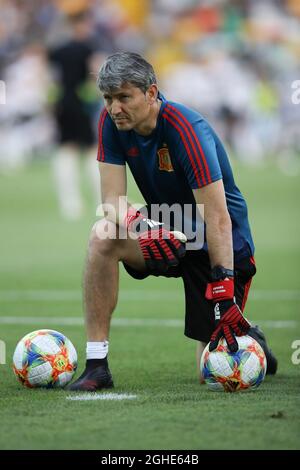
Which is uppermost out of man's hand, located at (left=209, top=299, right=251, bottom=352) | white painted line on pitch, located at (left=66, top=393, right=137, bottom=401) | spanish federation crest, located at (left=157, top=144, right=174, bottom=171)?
spanish federation crest, located at (left=157, top=144, right=174, bottom=171)

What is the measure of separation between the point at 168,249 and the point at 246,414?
51.8 inches

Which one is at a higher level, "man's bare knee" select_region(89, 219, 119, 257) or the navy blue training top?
the navy blue training top

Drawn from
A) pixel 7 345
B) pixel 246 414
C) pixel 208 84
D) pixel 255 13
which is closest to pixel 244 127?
pixel 208 84

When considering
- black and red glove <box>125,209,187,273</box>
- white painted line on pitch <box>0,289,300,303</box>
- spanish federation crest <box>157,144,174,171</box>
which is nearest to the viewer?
black and red glove <box>125,209,187,273</box>

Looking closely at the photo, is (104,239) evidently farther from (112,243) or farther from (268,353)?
(268,353)

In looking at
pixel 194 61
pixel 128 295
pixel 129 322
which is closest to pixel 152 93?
pixel 129 322

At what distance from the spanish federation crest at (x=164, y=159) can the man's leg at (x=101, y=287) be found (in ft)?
1.70

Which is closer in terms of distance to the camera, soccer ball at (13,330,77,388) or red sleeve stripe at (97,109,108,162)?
soccer ball at (13,330,77,388)

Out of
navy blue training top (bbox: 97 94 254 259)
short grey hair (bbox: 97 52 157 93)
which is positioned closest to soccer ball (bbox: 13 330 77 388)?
navy blue training top (bbox: 97 94 254 259)

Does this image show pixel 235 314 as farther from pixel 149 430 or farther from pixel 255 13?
pixel 255 13

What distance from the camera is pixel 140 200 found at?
19.8 meters

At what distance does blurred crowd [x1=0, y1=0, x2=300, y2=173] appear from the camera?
31.7 meters

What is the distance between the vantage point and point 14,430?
16.5 feet

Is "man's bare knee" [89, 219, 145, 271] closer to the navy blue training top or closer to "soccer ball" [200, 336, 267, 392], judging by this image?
the navy blue training top
